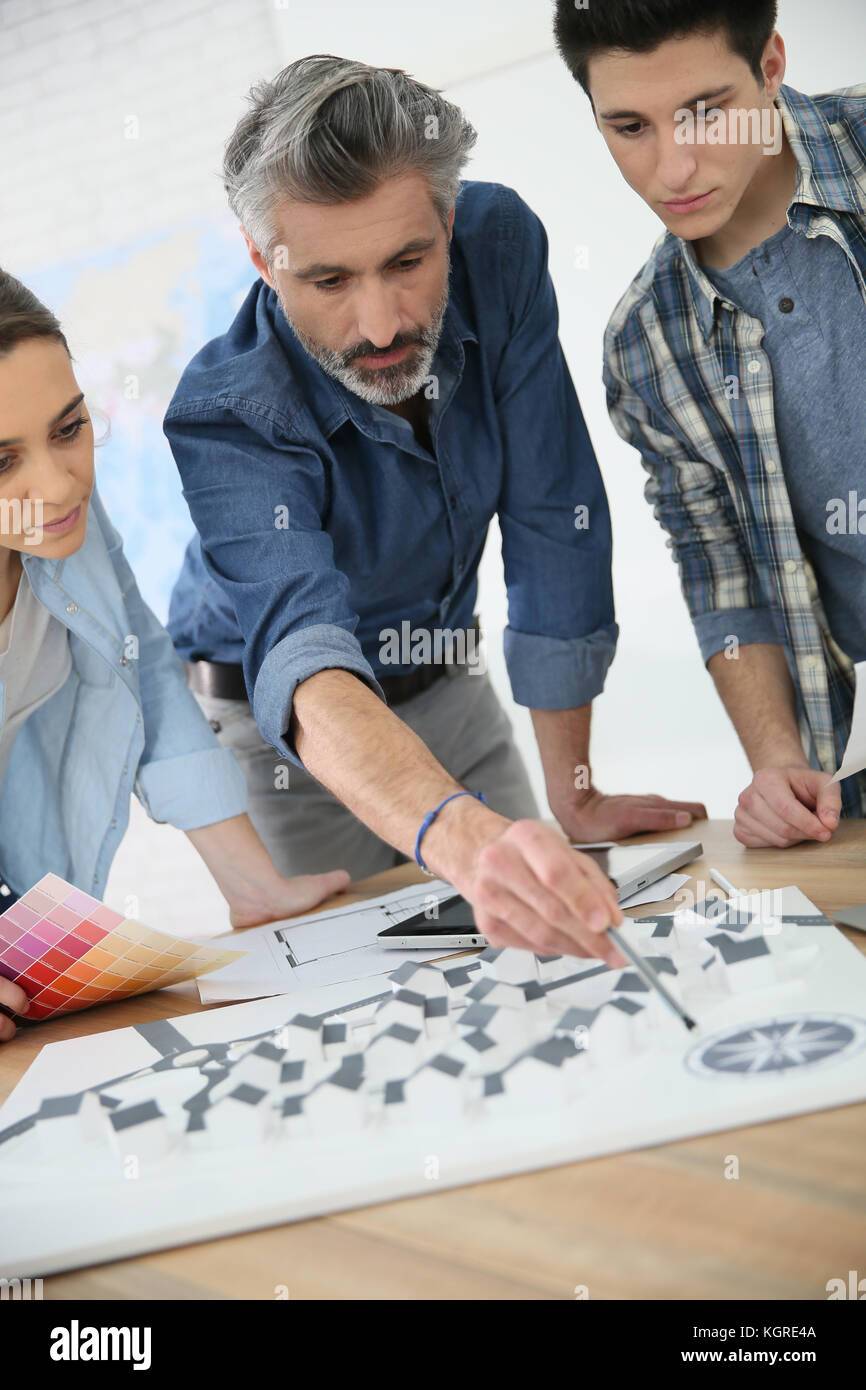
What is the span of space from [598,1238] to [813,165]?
1.12 m

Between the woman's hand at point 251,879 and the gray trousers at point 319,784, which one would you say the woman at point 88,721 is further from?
the gray trousers at point 319,784

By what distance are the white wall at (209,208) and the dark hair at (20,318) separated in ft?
10.2

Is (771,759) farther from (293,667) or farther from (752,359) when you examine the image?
(293,667)

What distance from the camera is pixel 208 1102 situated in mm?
755

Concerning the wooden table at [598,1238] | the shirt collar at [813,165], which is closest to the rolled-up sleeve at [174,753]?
the wooden table at [598,1238]

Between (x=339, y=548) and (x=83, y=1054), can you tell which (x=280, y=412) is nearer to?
(x=339, y=548)

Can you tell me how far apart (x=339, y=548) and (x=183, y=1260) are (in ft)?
2.95

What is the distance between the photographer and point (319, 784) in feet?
5.43

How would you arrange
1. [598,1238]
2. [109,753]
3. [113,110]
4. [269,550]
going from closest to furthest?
[598,1238], [269,550], [109,753], [113,110]

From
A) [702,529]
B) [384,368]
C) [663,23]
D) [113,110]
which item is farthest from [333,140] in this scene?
[113,110]

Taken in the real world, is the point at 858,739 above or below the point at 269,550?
below

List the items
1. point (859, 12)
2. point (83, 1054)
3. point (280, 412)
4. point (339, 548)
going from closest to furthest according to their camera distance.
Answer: point (83, 1054), point (280, 412), point (339, 548), point (859, 12)
